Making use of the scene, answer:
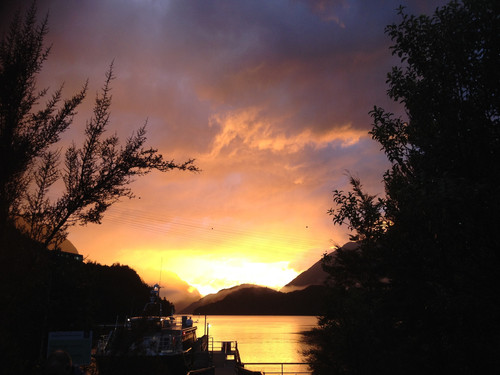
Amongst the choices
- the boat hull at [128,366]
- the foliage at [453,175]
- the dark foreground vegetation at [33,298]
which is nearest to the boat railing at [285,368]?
the boat hull at [128,366]

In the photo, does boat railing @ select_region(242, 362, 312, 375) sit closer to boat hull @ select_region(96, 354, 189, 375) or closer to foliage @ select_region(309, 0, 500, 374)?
boat hull @ select_region(96, 354, 189, 375)

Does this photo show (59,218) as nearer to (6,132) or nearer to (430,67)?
(6,132)

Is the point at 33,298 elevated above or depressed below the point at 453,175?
below

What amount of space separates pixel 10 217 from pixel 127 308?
100298 millimetres

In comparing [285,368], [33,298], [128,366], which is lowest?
[285,368]

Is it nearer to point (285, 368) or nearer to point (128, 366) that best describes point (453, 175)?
point (128, 366)

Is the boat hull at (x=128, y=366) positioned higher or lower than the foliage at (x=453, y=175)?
lower

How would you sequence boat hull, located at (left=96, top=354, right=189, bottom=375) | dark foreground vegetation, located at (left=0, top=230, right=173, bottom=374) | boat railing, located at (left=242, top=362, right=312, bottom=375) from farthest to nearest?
boat railing, located at (left=242, top=362, right=312, bottom=375), boat hull, located at (left=96, top=354, right=189, bottom=375), dark foreground vegetation, located at (left=0, top=230, right=173, bottom=374)

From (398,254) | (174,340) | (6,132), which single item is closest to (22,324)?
(6,132)

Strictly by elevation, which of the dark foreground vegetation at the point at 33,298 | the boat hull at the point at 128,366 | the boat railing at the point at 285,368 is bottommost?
the boat railing at the point at 285,368

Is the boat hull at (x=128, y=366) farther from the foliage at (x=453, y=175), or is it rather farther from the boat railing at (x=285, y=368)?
the boat railing at (x=285, y=368)

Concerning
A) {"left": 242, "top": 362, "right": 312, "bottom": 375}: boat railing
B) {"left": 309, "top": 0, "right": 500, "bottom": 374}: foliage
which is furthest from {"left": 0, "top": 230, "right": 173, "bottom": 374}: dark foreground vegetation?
{"left": 242, "top": 362, "right": 312, "bottom": 375}: boat railing

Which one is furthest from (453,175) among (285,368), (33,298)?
(285,368)

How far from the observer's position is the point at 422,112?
9352 millimetres
